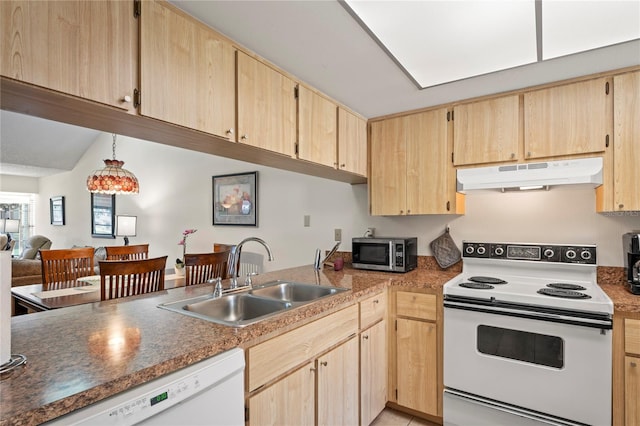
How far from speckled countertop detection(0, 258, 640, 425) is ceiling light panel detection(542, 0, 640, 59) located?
1297mm

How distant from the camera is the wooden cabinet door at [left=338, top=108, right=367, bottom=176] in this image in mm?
2422

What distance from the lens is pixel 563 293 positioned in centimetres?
185

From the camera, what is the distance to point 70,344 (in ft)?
3.46

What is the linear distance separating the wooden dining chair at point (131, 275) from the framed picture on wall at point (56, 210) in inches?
256

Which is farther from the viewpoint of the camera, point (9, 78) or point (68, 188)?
point (68, 188)

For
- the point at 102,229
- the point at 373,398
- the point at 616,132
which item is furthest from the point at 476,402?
the point at 102,229

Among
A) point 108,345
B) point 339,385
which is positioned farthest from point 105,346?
point 339,385

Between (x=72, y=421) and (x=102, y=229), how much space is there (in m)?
6.66

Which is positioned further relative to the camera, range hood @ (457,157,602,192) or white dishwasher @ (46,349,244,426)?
range hood @ (457,157,602,192)

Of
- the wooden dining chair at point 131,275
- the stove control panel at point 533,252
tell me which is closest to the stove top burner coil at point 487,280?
the stove control panel at point 533,252

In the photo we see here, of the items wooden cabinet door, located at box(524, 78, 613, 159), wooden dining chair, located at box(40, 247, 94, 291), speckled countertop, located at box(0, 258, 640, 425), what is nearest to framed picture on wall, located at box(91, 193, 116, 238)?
wooden dining chair, located at box(40, 247, 94, 291)

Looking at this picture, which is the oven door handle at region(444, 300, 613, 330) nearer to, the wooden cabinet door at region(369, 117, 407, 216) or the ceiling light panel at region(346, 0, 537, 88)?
the wooden cabinet door at region(369, 117, 407, 216)

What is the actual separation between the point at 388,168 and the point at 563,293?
141 cm

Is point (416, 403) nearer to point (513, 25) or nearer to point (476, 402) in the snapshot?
point (476, 402)
